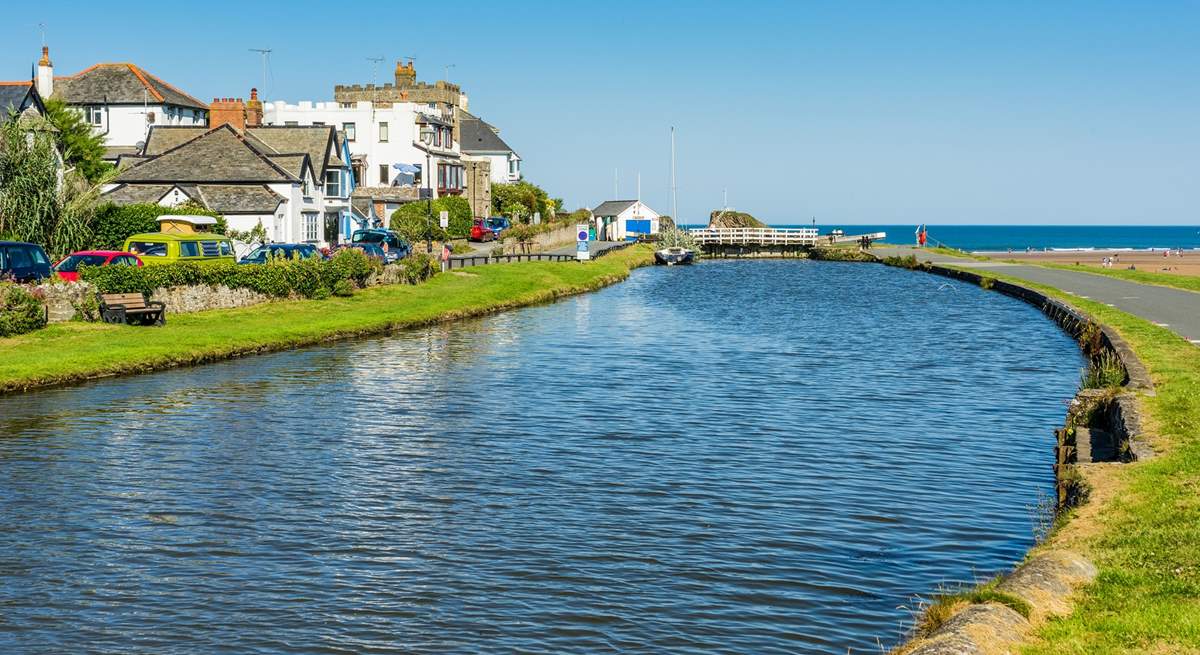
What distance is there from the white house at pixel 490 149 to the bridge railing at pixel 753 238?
26.0 metres

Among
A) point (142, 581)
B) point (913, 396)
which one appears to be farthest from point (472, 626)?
point (913, 396)

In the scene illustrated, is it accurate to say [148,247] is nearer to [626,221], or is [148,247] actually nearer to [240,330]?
[240,330]

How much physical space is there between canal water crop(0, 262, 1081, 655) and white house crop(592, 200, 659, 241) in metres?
119

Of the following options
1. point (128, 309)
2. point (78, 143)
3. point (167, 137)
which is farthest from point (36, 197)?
point (167, 137)

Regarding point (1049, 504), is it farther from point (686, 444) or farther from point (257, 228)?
point (257, 228)

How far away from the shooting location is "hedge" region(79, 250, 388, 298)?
4297 cm

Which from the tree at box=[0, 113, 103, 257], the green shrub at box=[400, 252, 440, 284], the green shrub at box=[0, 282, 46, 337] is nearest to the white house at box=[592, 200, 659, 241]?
the green shrub at box=[400, 252, 440, 284]

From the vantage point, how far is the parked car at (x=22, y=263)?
4184cm

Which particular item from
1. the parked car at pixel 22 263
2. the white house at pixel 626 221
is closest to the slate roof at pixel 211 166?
the parked car at pixel 22 263

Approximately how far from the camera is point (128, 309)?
4162 cm

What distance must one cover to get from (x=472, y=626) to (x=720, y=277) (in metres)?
88.9

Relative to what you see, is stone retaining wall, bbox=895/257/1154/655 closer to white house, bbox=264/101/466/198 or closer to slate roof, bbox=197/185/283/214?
slate roof, bbox=197/185/283/214

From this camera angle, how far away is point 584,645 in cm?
1452

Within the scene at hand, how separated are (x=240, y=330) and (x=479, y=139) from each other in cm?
11666
